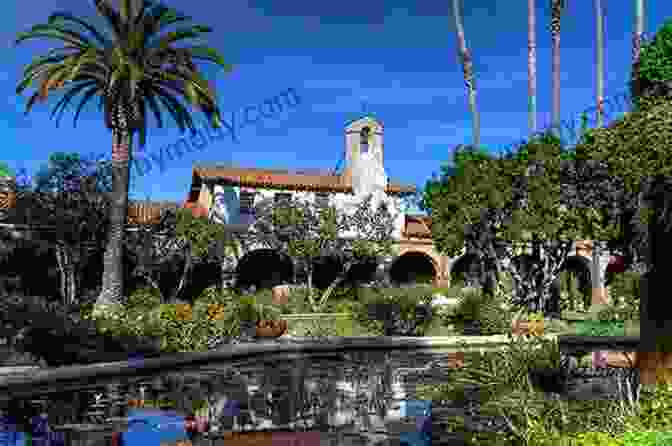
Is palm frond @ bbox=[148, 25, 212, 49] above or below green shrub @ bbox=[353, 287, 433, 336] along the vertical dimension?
above

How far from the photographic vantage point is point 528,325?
Result: 1847 centimetres

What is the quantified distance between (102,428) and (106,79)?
713 inches

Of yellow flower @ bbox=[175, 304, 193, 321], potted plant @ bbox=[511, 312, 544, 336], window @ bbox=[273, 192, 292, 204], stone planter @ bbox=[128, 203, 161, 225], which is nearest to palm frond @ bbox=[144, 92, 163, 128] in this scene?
stone planter @ bbox=[128, 203, 161, 225]

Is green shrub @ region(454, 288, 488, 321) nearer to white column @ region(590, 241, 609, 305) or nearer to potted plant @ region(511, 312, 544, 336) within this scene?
potted plant @ region(511, 312, 544, 336)

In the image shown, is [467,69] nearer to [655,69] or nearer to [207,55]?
[207,55]

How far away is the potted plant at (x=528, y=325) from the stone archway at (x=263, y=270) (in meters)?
17.6

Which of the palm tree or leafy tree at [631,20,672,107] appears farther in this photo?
the palm tree

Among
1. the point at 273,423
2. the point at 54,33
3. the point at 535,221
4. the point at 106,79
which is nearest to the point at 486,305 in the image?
the point at 535,221

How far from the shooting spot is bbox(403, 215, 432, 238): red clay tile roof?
36.9 metres

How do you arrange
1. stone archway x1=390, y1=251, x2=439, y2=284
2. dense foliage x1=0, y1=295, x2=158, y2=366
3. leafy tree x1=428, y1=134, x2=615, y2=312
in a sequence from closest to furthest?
dense foliage x1=0, y1=295, x2=158, y2=366, leafy tree x1=428, y1=134, x2=615, y2=312, stone archway x1=390, y1=251, x2=439, y2=284

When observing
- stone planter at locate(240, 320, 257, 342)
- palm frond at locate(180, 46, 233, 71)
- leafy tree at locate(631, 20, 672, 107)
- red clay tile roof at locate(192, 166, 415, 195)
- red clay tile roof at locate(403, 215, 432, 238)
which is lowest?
stone planter at locate(240, 320, 257, 342)

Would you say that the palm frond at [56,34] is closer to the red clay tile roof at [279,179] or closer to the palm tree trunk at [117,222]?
the palm tree trunk at [117,222]

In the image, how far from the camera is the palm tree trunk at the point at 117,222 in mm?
22688

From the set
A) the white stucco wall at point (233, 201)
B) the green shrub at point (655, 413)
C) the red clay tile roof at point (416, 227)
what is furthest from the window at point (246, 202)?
the green shrub at point (655, 413)
